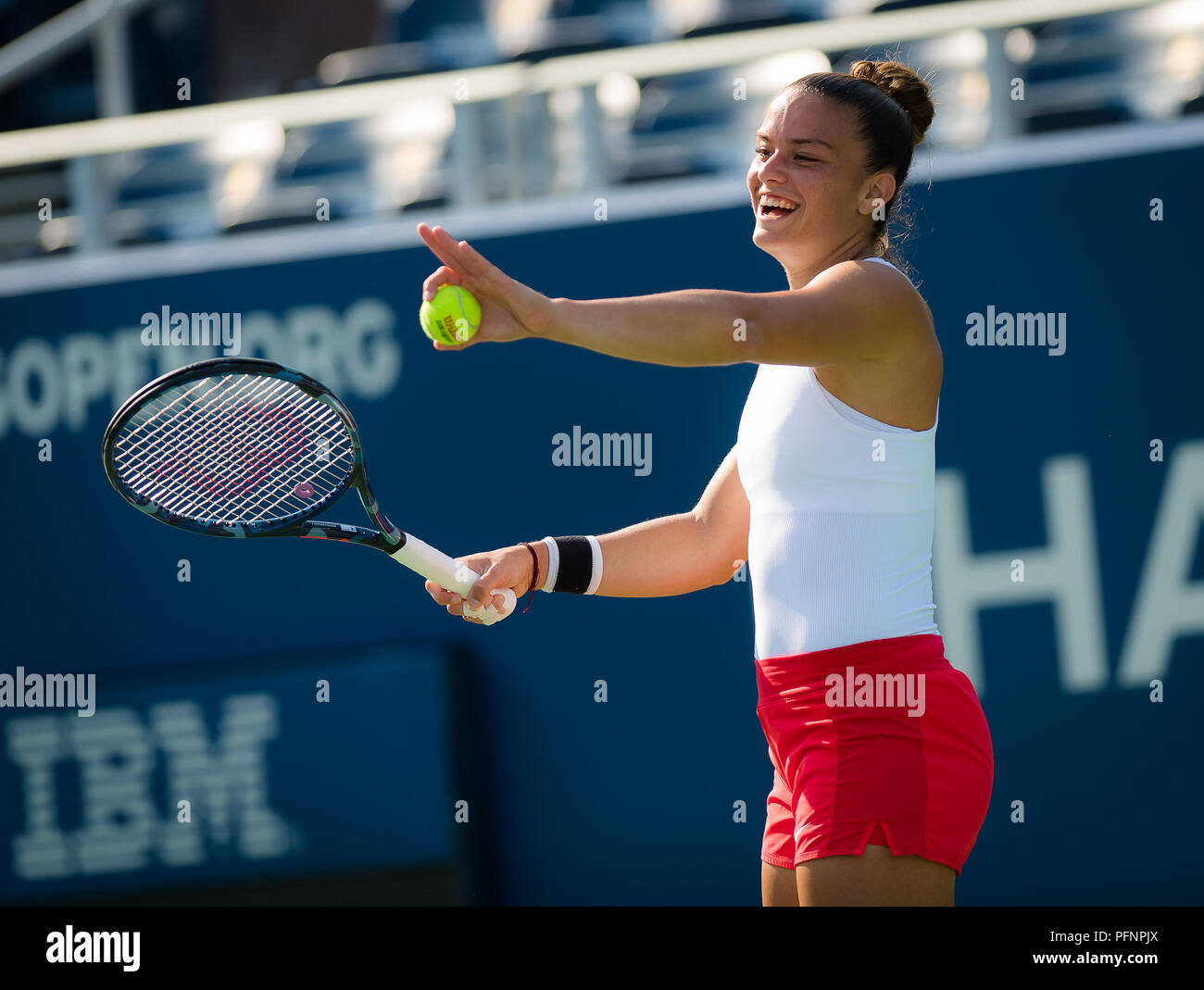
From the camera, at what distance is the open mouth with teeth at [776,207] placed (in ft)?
6.32

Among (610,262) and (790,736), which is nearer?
(790,736)

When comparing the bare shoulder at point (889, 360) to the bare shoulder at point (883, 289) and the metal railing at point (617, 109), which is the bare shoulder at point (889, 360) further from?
the metal railing at point (617, 109)

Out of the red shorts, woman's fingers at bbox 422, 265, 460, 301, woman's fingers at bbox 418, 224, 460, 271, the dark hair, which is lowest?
the red shorts

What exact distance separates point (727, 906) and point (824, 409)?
205cm

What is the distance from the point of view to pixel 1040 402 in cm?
345

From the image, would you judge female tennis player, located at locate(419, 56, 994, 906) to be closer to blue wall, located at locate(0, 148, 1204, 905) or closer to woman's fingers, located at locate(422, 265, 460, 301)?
woman's fingers, located at locate(422, 265, 460, 301)

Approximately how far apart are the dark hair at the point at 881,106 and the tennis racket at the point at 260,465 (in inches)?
30.9

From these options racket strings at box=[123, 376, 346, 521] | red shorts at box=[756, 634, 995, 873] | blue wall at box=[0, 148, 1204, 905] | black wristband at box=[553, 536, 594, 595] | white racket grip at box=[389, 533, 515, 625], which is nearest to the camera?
red shorts at box=[756, 634, 995, 873]

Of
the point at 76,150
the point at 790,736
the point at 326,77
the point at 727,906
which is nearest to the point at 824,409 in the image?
the point at 790,736

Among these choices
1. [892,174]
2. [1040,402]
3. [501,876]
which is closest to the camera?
[892,174]

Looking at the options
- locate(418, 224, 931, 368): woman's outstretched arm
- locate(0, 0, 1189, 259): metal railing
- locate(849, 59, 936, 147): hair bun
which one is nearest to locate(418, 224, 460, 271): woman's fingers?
locate(418, 224, 931, 368): woman's outstretched arm

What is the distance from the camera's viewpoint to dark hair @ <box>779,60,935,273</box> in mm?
1952
